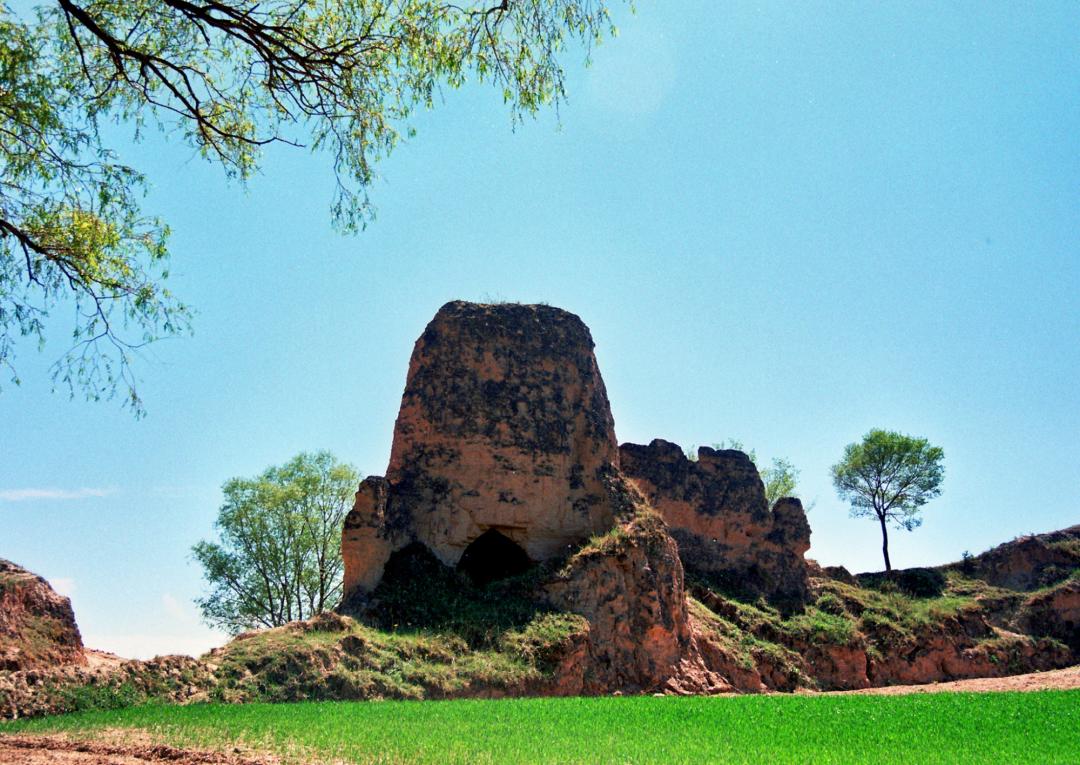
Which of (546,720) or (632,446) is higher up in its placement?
(632,446)

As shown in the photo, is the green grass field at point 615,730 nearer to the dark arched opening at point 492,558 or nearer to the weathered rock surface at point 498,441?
the weathered rock surface at point 498,441

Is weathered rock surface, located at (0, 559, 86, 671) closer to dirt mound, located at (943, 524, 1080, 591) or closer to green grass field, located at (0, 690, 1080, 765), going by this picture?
green grass field, located at (0, 690, 1080, 765)

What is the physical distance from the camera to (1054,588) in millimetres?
37281

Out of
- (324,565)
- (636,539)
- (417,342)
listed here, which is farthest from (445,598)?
(324,565)

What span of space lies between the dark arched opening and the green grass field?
8.61m

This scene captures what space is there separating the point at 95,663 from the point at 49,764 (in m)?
10.1

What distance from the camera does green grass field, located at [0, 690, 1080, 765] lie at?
34.8 ft

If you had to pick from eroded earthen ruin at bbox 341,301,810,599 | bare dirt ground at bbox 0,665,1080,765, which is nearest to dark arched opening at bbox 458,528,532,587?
eroded earthen ruin at bbox 341,301,810,599

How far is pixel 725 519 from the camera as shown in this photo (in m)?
34.3

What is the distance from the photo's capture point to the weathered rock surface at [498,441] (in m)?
24.9

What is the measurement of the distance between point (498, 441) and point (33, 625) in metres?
12.8

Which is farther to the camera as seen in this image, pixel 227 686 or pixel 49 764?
pixel 227 686

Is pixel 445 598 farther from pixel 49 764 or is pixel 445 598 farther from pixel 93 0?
pixel 93 0

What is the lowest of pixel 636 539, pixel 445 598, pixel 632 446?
pixel 445 598
